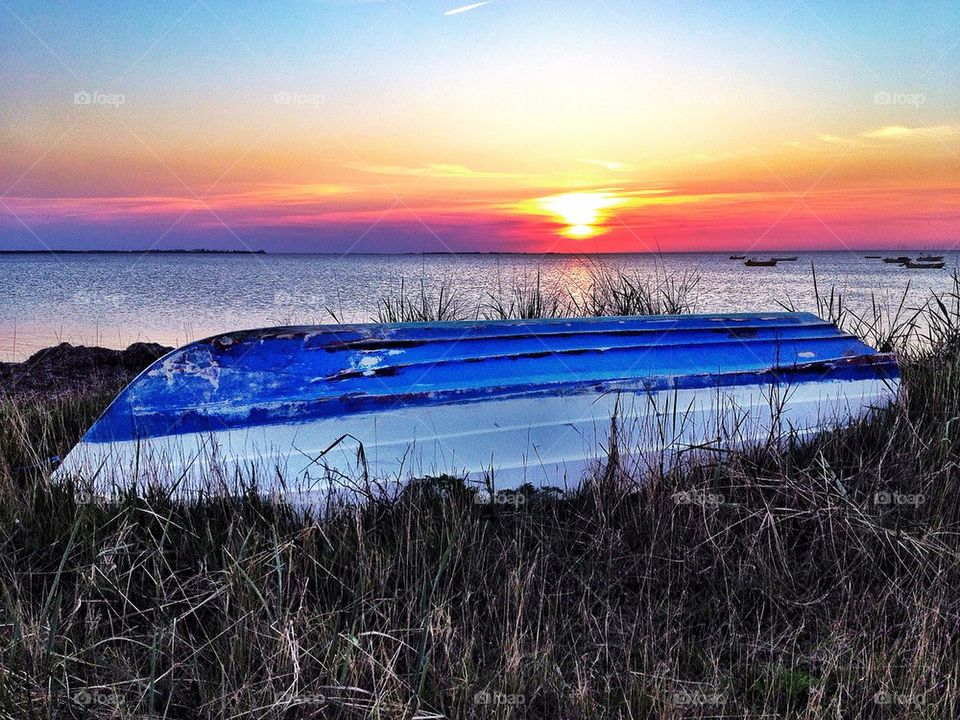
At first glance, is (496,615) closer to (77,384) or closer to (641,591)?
(641,591)

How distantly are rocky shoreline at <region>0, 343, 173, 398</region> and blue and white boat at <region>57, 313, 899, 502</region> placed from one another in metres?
3.32

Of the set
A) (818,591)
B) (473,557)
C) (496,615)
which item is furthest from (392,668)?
(818,591)

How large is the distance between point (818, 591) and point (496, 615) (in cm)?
106

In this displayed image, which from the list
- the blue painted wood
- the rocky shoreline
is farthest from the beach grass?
the rocky shoreline

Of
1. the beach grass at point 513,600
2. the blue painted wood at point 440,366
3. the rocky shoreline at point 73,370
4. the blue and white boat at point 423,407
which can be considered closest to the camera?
the beach grass at point 513,600

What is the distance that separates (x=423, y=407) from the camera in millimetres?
3186

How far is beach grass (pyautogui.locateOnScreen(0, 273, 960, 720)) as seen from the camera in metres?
1.79

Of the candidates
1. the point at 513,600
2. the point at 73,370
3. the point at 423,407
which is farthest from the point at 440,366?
the point at 73,370

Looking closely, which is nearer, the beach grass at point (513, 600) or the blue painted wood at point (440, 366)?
the beach grass at point (513, 600)

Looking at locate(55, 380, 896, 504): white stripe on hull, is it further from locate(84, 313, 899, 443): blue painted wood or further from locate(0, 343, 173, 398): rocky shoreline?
locate(0, 343, 173, 398): rocky shoreline

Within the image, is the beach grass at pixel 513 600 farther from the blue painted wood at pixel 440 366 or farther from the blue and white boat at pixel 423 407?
the blue painted wood at pixel 440 366

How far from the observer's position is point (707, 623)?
2258 millimetres

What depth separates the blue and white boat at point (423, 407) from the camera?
9.93 feet

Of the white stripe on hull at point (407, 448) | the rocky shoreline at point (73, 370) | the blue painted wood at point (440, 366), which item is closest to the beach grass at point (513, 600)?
the white stripe on hull at point (407, 448)
